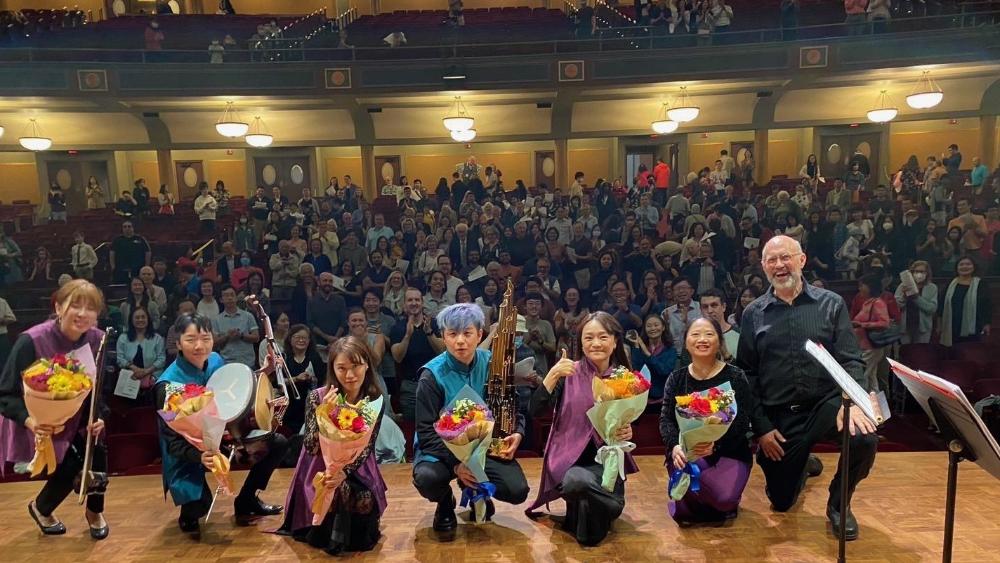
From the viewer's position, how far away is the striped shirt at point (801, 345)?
3344mm

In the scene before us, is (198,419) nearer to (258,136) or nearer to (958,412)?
(958,412)

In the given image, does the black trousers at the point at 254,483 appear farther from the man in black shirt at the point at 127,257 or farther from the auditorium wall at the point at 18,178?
the auditorium wall at the point at 18,178

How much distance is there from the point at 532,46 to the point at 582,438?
10.0 metres

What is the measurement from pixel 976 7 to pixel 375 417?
12589mm

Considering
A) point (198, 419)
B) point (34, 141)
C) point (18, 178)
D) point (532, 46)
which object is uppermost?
point (532, 46)

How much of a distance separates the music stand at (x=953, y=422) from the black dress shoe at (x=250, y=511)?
10.0ft

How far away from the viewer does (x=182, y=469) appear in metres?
3.38

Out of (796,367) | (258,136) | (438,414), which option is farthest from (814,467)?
(258,136)

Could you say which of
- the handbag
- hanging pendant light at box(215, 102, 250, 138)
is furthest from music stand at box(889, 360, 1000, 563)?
hanging pendant light at box(215, 102, 250, 138)

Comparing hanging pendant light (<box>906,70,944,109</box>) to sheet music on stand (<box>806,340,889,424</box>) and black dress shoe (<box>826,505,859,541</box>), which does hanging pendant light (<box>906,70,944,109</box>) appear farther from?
sheet music on stand (<box>806,340,889,424</box>)

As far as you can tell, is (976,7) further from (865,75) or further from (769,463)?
(769,463)

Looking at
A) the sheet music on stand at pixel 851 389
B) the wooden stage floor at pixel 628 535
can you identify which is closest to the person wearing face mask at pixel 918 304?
the wooden stage floor at pixel 628 535

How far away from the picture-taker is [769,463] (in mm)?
3486

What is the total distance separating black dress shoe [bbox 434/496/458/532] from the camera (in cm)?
342
